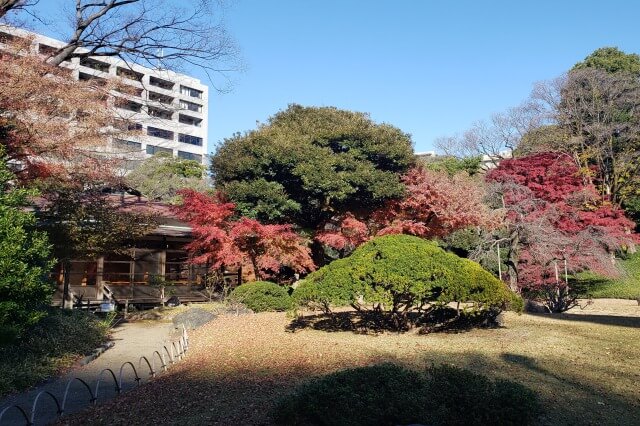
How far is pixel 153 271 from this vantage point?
776 inches

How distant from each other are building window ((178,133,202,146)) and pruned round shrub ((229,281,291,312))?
48.5 meters

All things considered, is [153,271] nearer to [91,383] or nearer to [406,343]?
[91,383]

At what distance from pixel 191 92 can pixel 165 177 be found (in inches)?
1278

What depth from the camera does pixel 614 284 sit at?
21.7 m

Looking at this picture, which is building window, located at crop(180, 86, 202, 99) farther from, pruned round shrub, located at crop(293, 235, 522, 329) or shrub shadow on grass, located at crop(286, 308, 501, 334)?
pruned round shrub, located at crop(293, 235, 522, 329)

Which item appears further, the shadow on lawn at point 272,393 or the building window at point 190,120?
the building window at point 190,120

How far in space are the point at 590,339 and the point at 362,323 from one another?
4.45 m

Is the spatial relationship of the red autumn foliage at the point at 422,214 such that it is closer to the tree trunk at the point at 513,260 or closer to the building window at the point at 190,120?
the tree trunk at the point at 513,260

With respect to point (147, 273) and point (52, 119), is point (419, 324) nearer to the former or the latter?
point (52, 119)

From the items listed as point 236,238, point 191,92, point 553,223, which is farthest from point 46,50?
point 191,92

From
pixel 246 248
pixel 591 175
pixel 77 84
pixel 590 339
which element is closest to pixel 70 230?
pixel 77 84

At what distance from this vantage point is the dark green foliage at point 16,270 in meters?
6.88

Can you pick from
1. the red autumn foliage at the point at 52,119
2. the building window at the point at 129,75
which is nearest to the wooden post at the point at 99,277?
the red autumn foliage at the point at 52,119

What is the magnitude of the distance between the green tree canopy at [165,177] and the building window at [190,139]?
927 inches
